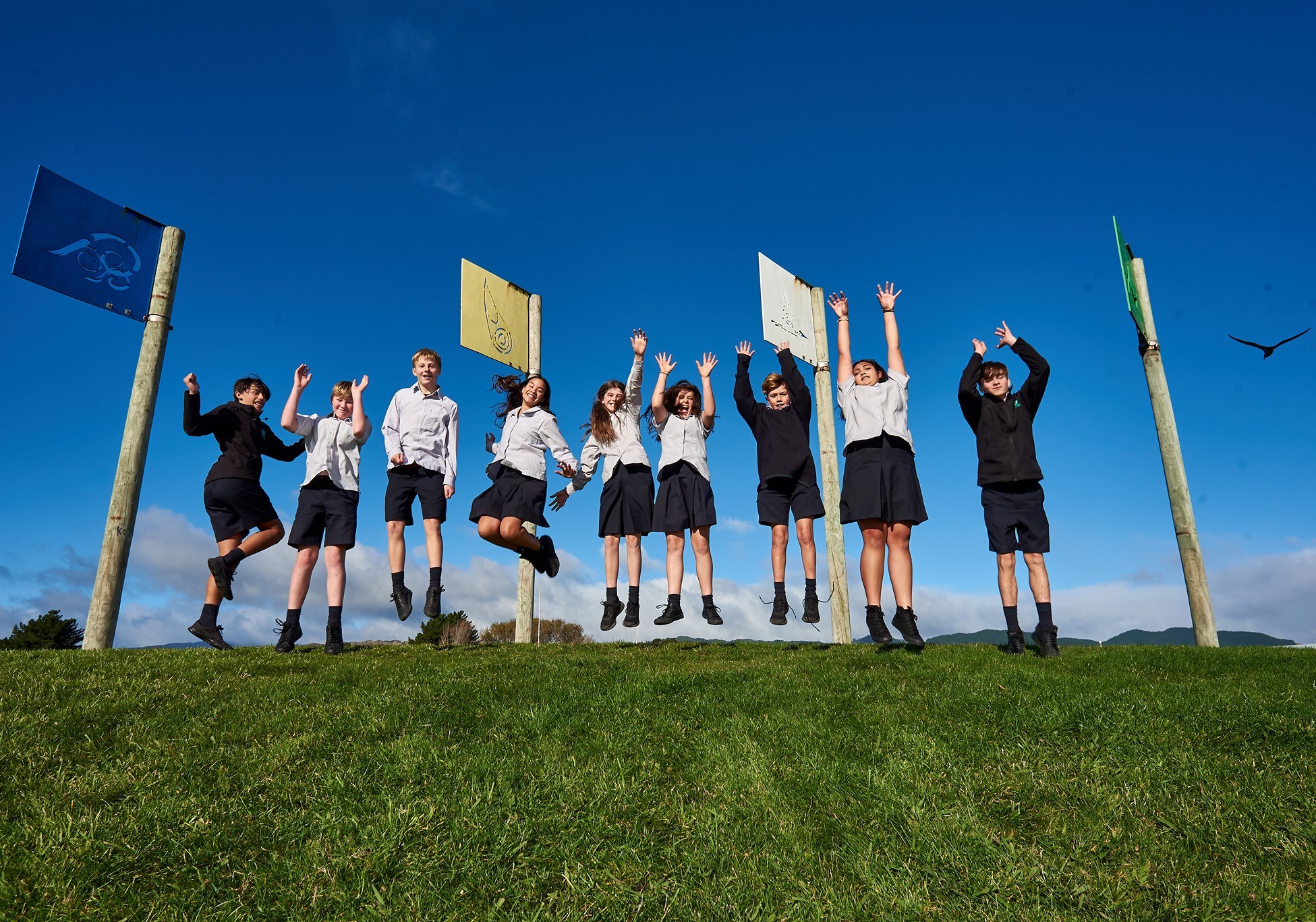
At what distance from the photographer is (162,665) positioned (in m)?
6.36

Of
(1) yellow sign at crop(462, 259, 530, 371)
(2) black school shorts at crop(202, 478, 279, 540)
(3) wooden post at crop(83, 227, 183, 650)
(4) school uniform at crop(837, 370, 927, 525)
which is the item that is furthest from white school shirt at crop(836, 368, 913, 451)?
(3) wooden post at crop(83, 227, 183, 650)

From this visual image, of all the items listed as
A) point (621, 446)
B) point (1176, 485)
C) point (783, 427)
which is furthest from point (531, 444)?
point (1176, 485)

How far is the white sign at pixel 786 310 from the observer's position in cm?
1101

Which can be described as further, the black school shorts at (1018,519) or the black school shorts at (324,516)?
the black school shorts at (324,516)

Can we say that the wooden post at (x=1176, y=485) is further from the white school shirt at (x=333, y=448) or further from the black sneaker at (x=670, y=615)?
the white school shirt at (x=333, y=448)

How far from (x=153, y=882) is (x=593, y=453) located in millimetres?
6114

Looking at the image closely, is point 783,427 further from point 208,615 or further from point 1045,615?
point 208,615

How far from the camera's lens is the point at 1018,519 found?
7.49 m

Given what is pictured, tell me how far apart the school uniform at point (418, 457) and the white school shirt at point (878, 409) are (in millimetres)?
4537

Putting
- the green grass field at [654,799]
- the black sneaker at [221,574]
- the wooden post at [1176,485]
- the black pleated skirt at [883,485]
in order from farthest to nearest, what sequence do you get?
the wooden post at [1176,485] → the black sneaker at [221,574] → the black pleated skirt at [883,485] → the green grass field at [654,799]

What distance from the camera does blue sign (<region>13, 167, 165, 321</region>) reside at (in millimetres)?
9000

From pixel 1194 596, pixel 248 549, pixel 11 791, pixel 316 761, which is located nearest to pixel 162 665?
pixel 248 549

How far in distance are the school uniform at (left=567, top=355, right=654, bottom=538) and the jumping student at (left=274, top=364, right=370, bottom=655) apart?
8.16ft

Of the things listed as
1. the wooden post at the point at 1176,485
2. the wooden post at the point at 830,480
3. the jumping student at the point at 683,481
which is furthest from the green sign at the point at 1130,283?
the jumping student at the point at 683,481
